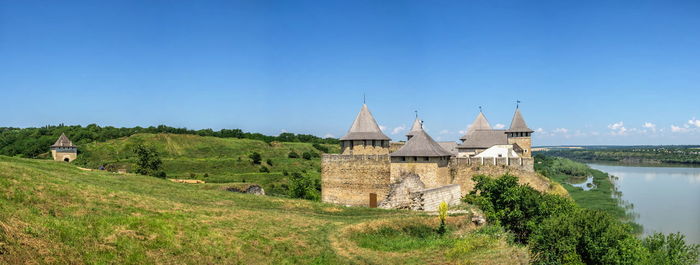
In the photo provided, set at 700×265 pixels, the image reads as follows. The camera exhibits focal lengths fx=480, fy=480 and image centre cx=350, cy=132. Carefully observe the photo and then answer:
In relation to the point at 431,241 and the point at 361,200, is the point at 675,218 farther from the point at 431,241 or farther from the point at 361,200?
the point at 431,241

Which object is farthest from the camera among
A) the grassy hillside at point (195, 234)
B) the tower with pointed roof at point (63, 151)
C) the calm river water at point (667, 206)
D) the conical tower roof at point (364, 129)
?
the tower with pointed roof at point (63, 151)

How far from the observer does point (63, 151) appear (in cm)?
5162

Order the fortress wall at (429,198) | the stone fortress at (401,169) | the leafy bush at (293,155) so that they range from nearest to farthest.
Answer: the fortress wall at (429,198), the stone fortress at (401,169), the leafy bush at (293,155)

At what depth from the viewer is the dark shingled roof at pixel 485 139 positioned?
2836cm

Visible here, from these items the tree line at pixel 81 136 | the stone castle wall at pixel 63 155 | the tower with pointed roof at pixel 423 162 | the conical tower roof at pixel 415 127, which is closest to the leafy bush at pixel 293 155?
the tree line at pixel 81 136

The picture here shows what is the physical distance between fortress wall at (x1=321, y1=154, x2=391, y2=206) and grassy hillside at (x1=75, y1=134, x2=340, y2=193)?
41.3 ft

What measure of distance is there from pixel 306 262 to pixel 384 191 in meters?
12.7

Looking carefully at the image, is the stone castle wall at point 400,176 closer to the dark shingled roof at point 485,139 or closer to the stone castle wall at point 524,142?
the dark shingled roof at point 485,139

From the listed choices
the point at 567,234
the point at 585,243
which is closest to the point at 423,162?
the point at 567,234

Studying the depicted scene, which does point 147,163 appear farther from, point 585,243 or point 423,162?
point 585,243

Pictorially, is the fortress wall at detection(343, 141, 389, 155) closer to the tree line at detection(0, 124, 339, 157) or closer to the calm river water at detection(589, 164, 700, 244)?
the calm river water at detection(589, 164, 700, 244)

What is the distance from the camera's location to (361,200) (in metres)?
23.2

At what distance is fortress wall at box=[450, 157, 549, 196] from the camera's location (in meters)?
21.3

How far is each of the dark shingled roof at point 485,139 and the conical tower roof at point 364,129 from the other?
22.3 ft
